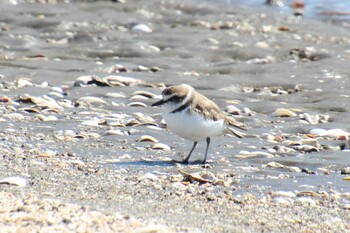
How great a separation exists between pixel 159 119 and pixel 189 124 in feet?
5.85

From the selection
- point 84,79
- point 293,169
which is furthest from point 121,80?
point 293,169

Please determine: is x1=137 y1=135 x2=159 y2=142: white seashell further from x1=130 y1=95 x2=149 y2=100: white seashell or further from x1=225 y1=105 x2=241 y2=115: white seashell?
x1=130 y1=95 x2=149 y2=100: white seashell

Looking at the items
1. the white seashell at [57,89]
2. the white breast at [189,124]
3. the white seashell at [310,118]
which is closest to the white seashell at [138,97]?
the white seashell at [57,89]

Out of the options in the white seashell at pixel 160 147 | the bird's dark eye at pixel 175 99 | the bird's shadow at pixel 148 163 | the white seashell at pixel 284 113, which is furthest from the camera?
the white seashell at pixel 284 113

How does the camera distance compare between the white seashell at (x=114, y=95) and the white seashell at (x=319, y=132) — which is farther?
the white seashell at (x=114, y=95)

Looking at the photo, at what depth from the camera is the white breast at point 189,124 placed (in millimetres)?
7336

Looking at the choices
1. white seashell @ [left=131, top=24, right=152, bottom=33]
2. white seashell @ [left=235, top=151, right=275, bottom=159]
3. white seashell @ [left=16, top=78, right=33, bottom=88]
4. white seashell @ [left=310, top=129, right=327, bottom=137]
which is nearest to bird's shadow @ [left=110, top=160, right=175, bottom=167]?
white seashell @ [left=235, top=151, right=275, bottom=159]

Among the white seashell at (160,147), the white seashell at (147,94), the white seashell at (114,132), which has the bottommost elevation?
the white seashell at (147,94)

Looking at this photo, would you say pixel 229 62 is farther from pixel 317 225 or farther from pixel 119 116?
pixel 317 225

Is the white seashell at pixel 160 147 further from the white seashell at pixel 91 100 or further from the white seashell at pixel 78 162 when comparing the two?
the white seashell at pixel 91 100

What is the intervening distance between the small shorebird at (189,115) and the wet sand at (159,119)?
281 mm

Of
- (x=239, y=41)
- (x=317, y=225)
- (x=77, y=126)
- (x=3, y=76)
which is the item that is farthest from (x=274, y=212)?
(x=239, y=41)

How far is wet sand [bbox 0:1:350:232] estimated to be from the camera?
19.2 feet

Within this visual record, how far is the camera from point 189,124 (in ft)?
24.1
